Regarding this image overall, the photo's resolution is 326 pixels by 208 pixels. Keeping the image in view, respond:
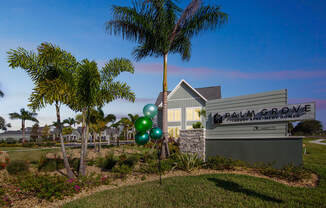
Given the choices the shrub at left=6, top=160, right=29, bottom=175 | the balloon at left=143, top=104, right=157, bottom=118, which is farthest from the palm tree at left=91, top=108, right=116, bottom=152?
the balloon at left=143, top=104, right=157, bottom=118

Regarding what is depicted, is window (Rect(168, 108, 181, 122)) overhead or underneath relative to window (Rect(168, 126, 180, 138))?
overhead

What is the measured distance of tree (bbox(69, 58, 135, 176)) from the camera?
26.0 feet

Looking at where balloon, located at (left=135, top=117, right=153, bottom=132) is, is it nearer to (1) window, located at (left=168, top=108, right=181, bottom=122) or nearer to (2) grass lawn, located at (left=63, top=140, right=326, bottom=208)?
(2) grass lawn, located at (left=63, top=140, right=326, bottom=208)

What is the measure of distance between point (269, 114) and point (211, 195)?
564 centimetres

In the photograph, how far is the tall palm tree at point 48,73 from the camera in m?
7.50

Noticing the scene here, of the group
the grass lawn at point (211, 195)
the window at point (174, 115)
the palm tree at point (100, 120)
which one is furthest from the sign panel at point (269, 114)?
the palm tree at point (100, 120)

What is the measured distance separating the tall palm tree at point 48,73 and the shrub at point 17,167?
3.37m

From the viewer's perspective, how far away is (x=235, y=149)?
1018 centimetres

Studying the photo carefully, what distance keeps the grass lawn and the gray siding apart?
2.86m

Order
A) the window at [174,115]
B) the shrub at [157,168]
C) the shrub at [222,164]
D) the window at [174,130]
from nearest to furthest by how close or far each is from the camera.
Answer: the shrub at [157,168]
the shrub at [222,164]
the window at [174,130]
the window at [174,115]

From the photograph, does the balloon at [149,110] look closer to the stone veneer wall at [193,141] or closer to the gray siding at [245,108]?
the stone veneer wall at [193,141]

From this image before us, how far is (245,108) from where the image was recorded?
10.3m

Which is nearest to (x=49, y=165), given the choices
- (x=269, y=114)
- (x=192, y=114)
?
(x=269, y=114)

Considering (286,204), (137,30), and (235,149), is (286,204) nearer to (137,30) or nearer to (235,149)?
(235,149)
